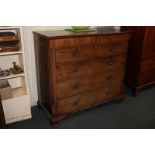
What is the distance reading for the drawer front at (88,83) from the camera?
201 centimetres

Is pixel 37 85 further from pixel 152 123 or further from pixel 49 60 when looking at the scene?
pixel 152 123

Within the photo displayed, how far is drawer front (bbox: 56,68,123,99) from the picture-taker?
201 cm

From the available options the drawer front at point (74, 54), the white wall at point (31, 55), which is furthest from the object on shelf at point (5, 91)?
the drawer front at point (74, 54)

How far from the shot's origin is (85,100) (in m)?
2.24

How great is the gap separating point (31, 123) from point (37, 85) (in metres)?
0.51

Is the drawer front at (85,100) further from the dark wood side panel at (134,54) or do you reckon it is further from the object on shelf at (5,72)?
the object on shelf at (5,72)

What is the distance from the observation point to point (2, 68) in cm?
215

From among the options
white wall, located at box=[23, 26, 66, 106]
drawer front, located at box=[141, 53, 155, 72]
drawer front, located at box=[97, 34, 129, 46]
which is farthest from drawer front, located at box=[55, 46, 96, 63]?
drawer front, located at box=[141, 53, 155, 72]

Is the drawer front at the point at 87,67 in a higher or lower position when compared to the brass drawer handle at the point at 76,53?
lower

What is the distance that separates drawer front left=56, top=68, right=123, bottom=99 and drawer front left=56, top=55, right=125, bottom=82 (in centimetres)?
6

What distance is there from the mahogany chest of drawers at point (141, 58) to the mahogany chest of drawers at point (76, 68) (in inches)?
13.0

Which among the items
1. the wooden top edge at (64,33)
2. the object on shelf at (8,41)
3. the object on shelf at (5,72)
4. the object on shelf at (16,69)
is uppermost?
the wooden top edge at (64,33)

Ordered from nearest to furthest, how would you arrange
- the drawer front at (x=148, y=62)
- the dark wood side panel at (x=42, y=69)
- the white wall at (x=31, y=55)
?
the dark wood side panel at (x=42, y=69)
the white wall at (x=31, y=55)
the drawer front at (x=148, y=62)

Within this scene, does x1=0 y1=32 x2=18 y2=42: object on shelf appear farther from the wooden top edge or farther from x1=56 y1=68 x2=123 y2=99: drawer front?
x1=56 y1=68 x2=123 y2=99: drawer front
